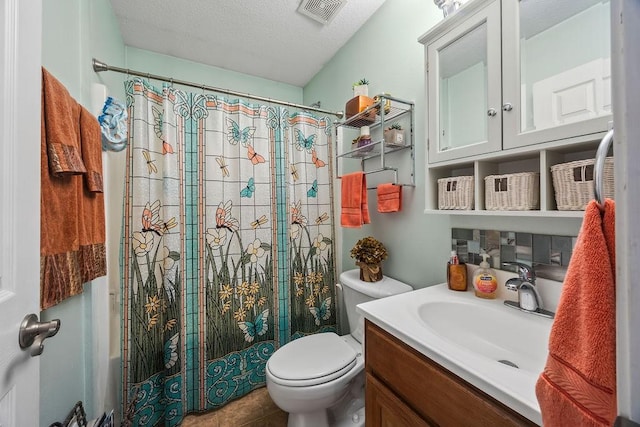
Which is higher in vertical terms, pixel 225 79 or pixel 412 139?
pixel 225 79

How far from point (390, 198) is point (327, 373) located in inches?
35.7

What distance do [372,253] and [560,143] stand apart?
0.89 metres

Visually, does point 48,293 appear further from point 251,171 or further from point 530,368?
point 530,368

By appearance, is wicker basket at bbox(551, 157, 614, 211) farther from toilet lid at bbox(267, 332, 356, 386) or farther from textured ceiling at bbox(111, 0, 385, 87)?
textured ceiling at bbox(111, 0, 385, 87)

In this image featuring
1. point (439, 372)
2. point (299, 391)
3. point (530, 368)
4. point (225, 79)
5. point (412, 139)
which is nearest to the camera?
point (439, 372)

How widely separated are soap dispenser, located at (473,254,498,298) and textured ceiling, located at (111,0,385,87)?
1550mm

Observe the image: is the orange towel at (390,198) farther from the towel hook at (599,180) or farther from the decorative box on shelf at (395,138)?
the towel hook at (599,180)

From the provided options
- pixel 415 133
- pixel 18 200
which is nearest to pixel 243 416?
pixel 18 200

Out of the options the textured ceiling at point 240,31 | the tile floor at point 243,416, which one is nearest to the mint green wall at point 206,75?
the textured ceiling at point 240,31

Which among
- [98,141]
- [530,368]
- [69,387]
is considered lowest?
[69,387]

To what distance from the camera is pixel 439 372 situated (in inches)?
25.6

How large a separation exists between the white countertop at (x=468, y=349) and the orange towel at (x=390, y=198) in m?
0.45

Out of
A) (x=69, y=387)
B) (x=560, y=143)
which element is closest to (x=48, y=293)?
(x=69, y=387)

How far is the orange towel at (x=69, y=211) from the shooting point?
725 millimetres
